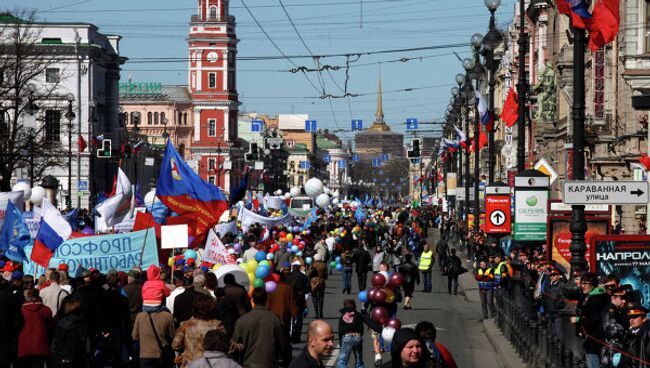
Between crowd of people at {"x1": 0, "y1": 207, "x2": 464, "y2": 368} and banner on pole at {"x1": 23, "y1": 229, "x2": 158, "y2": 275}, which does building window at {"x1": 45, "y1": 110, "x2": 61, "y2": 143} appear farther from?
crowd of people at {"x1": 0, "y1": 207, "x2": 464, "y2": 368}

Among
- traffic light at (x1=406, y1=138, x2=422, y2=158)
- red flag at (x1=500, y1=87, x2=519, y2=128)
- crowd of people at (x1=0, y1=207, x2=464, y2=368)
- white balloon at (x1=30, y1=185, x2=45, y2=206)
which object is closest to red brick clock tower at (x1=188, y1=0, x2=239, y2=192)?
traffic light at (x1=406, y1=138, x2=422, y2=158)

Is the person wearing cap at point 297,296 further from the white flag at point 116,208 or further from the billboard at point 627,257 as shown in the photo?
the white flag at point 116,208

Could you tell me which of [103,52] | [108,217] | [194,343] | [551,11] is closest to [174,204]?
[108,217]

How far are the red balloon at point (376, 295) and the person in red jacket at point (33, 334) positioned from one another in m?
4.83

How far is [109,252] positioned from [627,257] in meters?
7.53

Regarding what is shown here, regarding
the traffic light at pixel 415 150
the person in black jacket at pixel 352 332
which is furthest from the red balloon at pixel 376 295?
the traffic light at pixel 415 150

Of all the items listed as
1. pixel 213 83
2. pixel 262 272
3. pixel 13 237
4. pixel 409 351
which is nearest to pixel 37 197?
pixel 13 237

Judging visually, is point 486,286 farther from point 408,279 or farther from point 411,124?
point 411,124

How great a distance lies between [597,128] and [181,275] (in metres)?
26.6

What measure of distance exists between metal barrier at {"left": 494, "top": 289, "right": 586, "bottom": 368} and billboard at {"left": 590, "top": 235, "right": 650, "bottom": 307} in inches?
47.5

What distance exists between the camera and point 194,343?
14.5 metres

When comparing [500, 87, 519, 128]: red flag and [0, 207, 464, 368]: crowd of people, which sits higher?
[500, 87, 519, 128]: red flag

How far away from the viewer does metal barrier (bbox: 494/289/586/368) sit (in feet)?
50.7

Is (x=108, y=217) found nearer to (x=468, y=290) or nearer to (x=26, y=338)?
(x=468, y=290)
